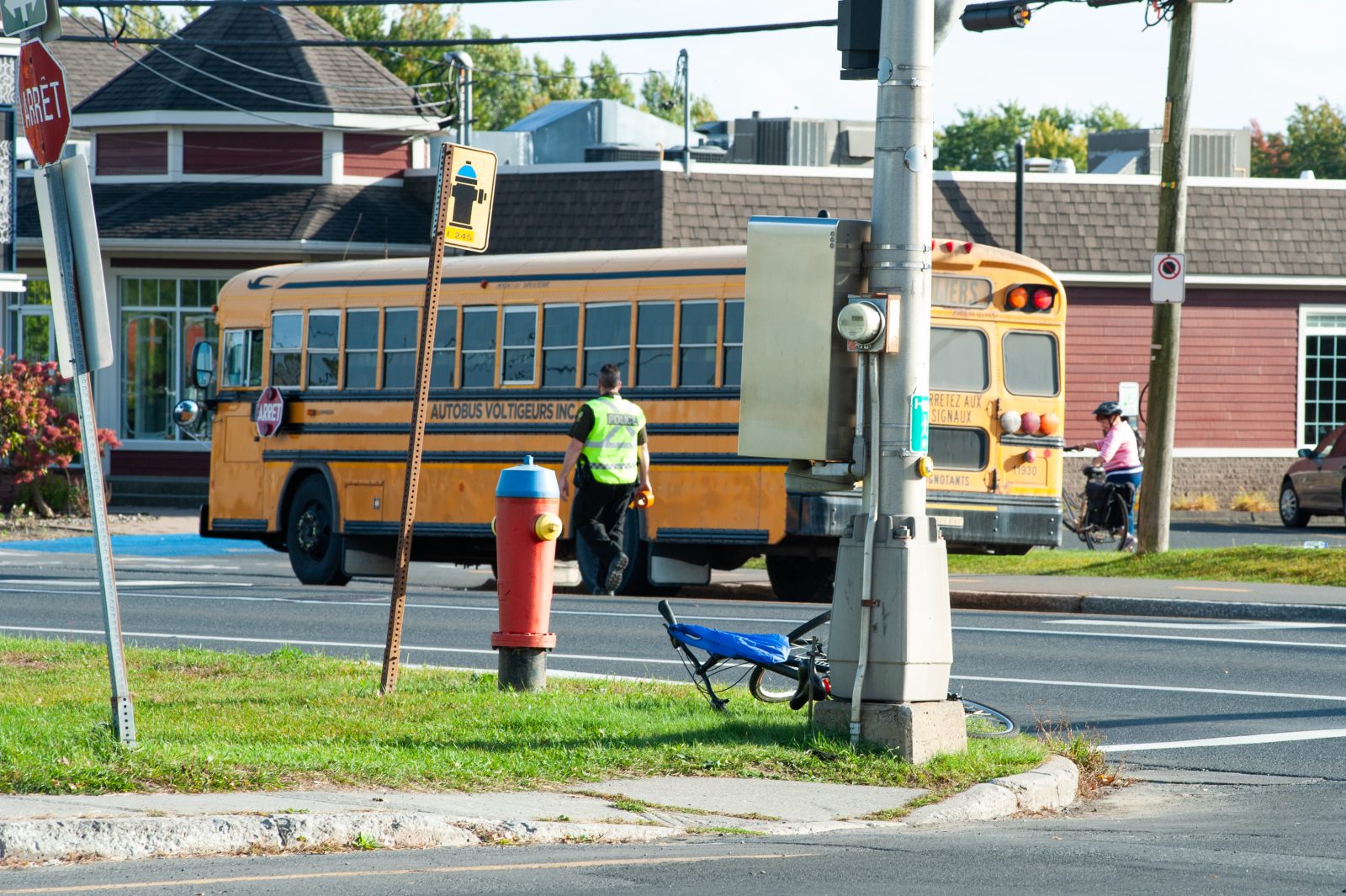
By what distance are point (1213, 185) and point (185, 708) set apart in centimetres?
2432

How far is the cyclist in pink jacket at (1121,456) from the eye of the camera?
74.1 feet

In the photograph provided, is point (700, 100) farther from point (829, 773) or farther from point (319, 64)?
point (829, 773)

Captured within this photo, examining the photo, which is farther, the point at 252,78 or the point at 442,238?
the point at 252,78

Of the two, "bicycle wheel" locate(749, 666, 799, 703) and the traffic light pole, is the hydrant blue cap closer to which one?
"bicycle wheel" locate(749, 666, 799, 703)

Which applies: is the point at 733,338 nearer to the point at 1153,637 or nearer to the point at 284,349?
the point at 1153,637

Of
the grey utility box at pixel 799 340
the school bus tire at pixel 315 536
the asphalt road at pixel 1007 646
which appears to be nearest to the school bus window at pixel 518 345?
the asphalt road at pixel 1007 646

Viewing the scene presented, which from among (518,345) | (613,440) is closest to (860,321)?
(613,440)

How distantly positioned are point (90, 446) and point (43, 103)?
1.41 metres

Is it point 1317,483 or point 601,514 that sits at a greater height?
point 1317,483

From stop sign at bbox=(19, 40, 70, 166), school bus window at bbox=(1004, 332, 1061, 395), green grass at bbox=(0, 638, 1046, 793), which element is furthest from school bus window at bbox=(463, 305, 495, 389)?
stop sign at bbox=(19, 40, 70, 166)

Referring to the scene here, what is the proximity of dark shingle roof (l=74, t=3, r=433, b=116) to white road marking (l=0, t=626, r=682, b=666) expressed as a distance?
1812cm

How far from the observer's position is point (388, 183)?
31.6 m

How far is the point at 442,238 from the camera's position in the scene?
32.1 feet

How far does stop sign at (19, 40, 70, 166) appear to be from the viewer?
782cm
